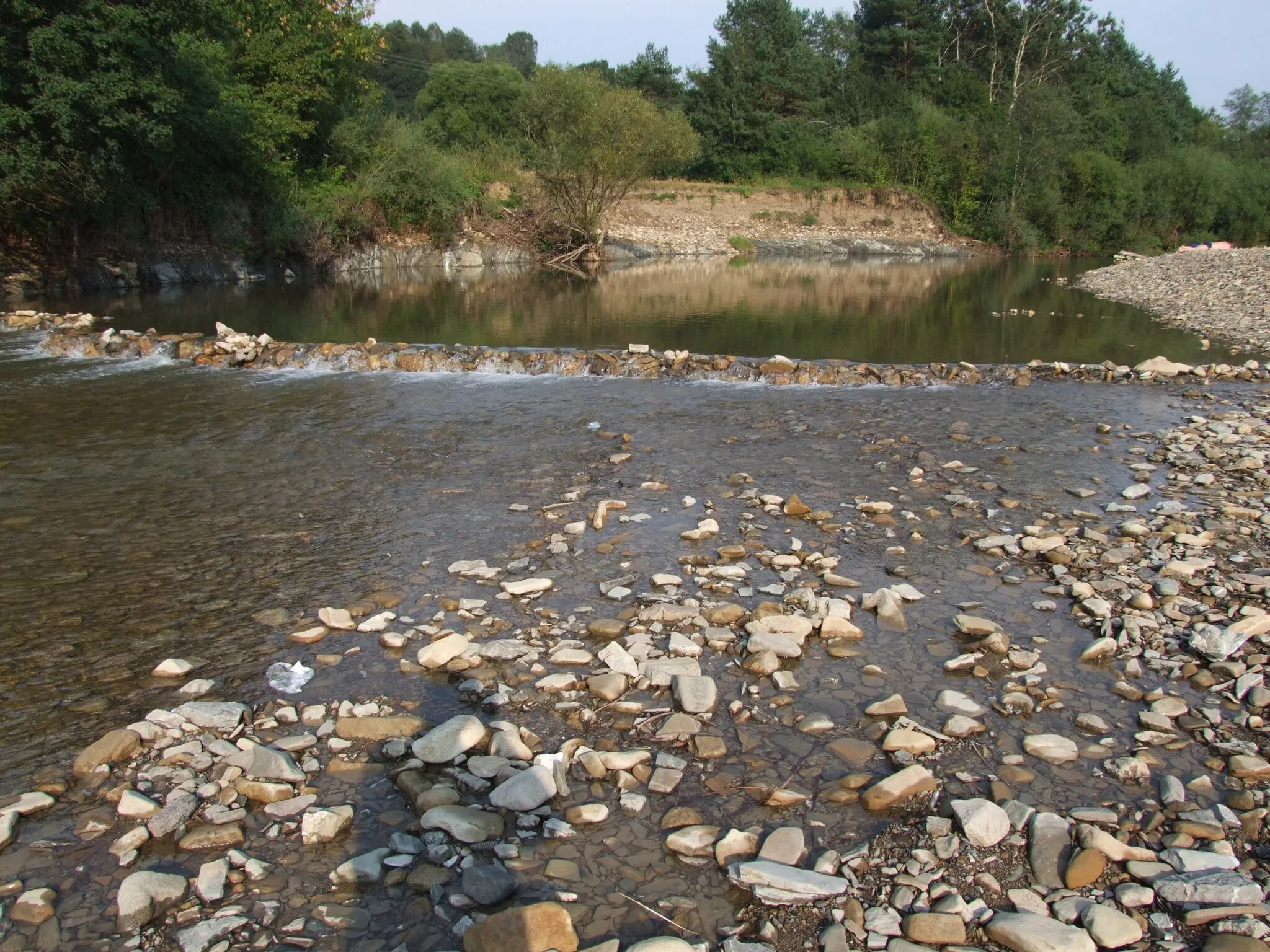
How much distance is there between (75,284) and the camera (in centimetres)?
2555

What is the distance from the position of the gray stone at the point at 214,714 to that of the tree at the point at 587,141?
3772 centimetres

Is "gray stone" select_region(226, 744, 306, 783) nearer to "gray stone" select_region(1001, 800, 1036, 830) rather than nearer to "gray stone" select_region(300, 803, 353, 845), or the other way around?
"gray stone" select_region(300, 803, 353, 845)

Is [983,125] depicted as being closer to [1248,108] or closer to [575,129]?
[575,129]

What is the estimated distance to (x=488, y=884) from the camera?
3371 mm

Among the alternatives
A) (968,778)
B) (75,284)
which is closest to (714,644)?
(968,778)

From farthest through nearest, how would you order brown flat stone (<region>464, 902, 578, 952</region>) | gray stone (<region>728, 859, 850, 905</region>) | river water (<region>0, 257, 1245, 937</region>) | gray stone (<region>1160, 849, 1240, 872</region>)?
river water (<region>0, 257, 1245, 937</region>)
gray stone (<region>1160, 849, 1240, 872</region>)
gray stone (<region>728, 859, 850, 905</region>)
brown flat stone (<region>464, 902, 578, 952</region>)

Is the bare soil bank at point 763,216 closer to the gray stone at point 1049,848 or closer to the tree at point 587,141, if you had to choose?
the tree at point 587,141

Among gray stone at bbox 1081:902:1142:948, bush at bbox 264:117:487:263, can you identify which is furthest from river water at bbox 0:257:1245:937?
bush at bbox 264:117:487:263

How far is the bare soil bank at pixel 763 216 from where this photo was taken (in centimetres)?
5131

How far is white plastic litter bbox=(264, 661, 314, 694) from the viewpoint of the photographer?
192 inches

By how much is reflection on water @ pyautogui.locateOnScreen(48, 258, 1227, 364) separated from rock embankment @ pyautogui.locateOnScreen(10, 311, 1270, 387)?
1818 millimetres

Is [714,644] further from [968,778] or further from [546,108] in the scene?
[546,108]

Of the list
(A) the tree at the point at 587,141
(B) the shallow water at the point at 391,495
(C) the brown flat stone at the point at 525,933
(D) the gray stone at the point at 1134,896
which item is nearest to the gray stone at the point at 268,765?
(B) the shallow water at the point at 391,495

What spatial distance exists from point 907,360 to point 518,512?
35.3ft
